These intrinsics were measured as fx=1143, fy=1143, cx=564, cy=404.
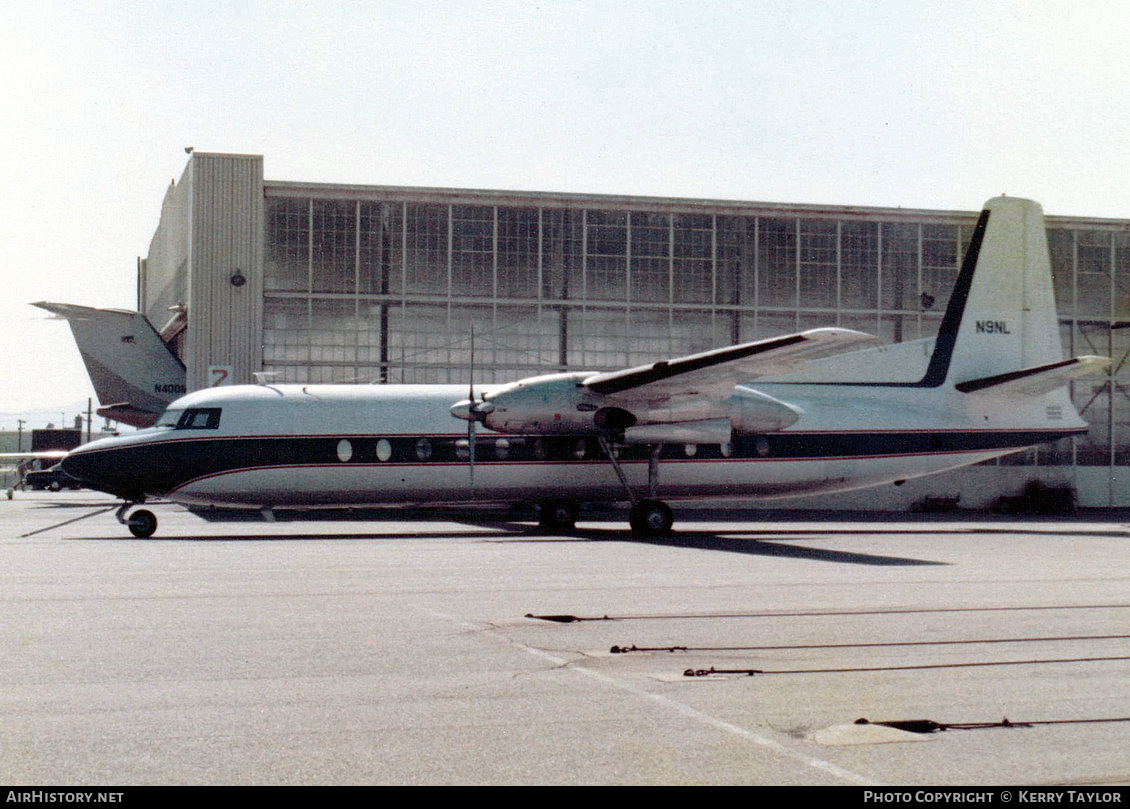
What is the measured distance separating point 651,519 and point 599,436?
233 cm

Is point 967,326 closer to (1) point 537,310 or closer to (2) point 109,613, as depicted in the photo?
(1) point 537,310

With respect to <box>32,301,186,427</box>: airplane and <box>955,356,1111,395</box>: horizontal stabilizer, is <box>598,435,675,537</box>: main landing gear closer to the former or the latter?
<box>955,356,1111,395</box>: horizontal stabilizer

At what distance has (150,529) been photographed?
24.1m

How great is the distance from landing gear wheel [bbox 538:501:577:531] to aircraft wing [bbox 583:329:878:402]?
427cm

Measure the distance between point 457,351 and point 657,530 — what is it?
17662mm

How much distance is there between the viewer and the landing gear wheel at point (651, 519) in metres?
25.0

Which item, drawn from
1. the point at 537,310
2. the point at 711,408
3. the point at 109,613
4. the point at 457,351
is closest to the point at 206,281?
the point at 457,351

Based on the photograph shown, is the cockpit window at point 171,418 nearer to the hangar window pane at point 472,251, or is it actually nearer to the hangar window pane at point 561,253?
the hangar window pane at point 472,251

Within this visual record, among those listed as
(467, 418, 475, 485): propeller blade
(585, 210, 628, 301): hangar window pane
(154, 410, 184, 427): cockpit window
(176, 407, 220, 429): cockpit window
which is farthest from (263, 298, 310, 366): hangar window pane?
(467, 418, 475, 485): propeller blade

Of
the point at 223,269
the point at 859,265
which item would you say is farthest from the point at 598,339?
the point at 223,269

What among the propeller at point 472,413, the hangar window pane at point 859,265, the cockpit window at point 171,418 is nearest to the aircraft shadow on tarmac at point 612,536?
the propeller at point 472,413

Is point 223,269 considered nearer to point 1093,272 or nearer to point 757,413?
point 757,413

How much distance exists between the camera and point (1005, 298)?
101ft

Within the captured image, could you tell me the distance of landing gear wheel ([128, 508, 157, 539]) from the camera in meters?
24.0
